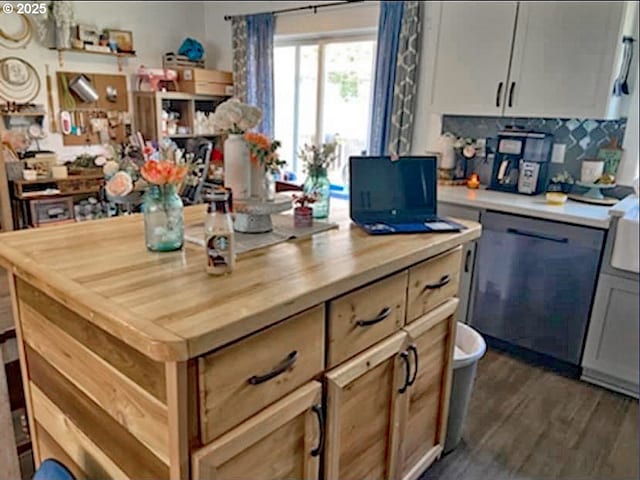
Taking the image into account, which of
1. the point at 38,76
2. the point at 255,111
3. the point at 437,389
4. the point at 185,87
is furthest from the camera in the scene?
the point at 185,87

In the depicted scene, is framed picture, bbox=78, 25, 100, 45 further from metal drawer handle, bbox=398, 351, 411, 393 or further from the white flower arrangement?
metal drawer handle, bbox=398, 351, 411, 393

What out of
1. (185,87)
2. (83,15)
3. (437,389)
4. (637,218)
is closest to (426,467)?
(437,389)

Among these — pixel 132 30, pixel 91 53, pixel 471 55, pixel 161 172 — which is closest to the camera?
pixel 161 172

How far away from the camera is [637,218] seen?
5.04 feet

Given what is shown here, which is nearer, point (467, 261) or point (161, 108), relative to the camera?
point (467, 261)

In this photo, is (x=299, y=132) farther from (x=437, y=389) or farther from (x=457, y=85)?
(x=437, y=389)

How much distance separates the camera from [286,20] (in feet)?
13.6

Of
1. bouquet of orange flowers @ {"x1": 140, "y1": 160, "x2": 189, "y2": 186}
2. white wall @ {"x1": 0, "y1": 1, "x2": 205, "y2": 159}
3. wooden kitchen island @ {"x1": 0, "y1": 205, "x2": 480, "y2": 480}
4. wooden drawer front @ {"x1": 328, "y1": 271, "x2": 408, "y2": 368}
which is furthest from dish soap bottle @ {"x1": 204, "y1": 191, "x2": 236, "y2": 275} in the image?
white wall @ {"x1": 0, "y1": 1, "x2": 205, "y2": 159}

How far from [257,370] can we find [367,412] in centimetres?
52

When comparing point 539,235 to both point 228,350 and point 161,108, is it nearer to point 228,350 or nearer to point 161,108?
point 228,350

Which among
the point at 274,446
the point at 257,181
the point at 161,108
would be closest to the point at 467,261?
the point at 257,181

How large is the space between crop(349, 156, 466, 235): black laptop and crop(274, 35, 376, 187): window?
2.06 m

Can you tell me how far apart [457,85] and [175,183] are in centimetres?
234

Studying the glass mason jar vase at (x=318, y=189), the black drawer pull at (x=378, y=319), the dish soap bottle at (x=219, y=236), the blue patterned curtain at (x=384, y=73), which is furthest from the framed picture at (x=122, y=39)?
the black drawer pull at (x=378, y=319)
